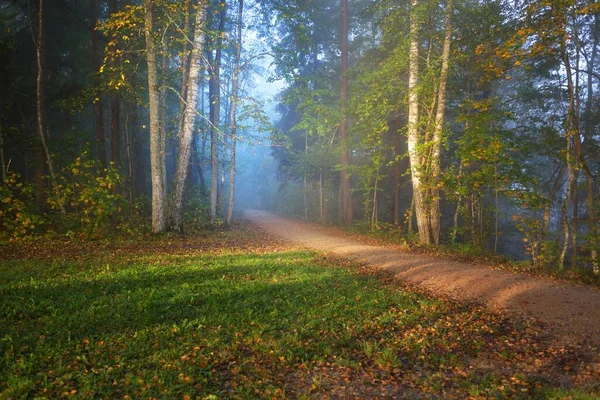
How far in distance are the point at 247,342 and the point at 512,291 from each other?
618 cm

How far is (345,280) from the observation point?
787 centimetres

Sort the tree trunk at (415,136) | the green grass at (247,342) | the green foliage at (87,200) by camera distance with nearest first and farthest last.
Result: 1. the green grass at (247,342)
2. the green foliage at (87,200)
3. the tree trunk at (415,136)

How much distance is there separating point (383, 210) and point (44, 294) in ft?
72.3

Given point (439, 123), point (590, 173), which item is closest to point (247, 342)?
point (439, 123)

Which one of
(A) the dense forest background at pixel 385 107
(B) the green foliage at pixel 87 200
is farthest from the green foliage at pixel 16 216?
(B) the green foliage at pixel 87 200

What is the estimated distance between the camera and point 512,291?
23.3 ft

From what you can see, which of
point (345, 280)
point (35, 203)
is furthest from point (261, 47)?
point (345, 280)

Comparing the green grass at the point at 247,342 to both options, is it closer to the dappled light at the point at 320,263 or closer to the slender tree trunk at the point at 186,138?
the dappled light at the point at 320,263

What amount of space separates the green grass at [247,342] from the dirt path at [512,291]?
2.26ft

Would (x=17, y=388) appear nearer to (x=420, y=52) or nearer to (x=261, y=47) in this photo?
(x=420, y=52)

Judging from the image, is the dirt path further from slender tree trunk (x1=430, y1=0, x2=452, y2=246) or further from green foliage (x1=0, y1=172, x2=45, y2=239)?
green foliage (x1=0, y1=172, x2=45, y2=239)

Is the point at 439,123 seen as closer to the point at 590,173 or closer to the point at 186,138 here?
the point at 590,173

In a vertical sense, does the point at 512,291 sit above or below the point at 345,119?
below

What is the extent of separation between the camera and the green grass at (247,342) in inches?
137
